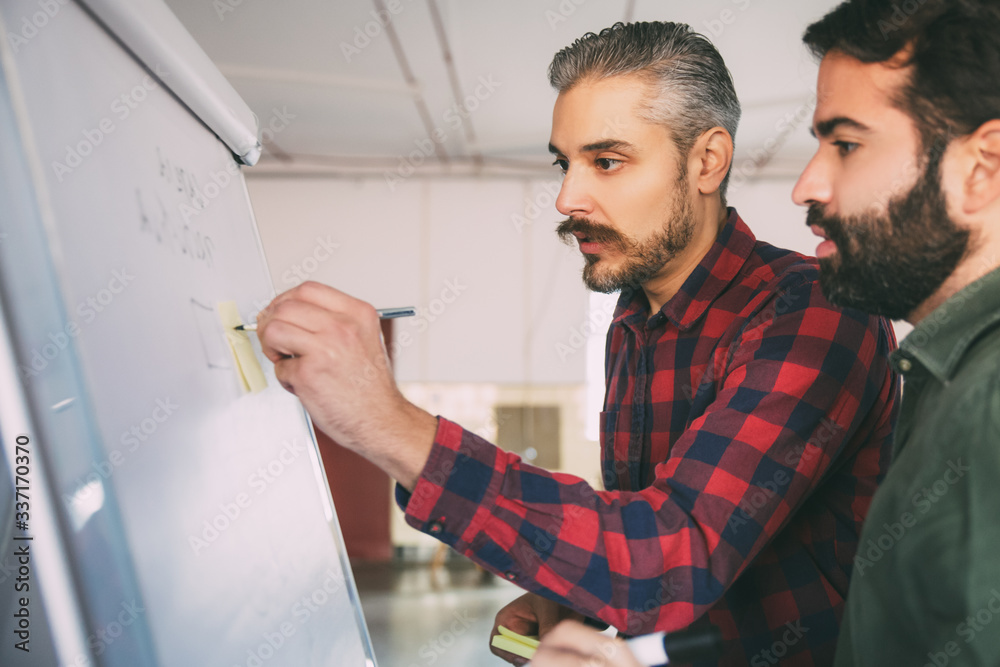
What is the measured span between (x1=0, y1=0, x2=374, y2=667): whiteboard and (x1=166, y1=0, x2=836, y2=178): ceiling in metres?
2.20

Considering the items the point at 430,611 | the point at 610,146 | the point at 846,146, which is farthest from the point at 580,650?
the point at 430,611

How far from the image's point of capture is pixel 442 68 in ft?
10.3

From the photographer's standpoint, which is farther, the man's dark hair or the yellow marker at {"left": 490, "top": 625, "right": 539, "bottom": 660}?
the yellow marker at {"left": 490, "top": 625, "right": 539, "bottom": 660}

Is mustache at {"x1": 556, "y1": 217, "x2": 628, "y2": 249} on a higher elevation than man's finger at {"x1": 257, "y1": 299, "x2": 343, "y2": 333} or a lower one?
higher

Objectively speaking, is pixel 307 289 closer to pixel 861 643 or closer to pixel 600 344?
pixel 861 643

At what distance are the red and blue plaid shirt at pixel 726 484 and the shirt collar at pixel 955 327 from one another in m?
0.14

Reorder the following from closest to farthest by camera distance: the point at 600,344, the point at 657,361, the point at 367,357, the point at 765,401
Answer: the point at 367,357, the point at 765,401, the point at 657,361, the point at 600,344

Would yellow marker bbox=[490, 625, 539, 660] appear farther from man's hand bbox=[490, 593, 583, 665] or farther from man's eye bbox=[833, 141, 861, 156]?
man's eye bbox=[833, 141, 861, 156]

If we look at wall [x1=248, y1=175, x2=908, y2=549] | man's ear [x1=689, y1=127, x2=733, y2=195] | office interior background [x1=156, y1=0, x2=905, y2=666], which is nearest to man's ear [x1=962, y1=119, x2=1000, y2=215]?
man's ear [x1=689, y1=127, x2=733, y2=195]

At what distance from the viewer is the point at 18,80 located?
1.26 ft

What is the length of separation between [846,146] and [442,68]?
2.77 m

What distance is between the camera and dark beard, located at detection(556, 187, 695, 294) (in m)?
0.97

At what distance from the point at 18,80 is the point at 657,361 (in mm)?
817

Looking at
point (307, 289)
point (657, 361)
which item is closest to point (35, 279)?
point (307, 289)
